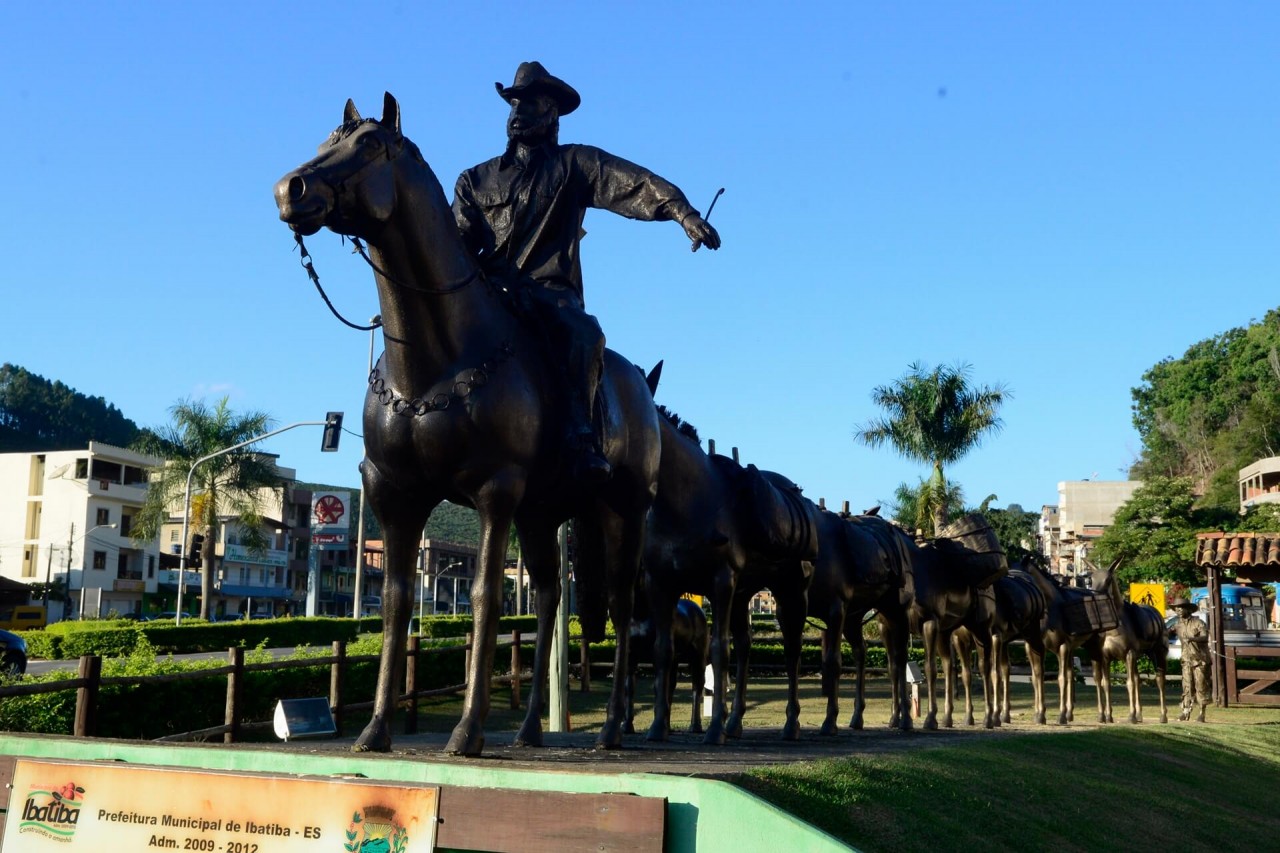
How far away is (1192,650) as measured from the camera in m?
24.4

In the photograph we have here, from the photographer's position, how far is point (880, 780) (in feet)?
23.3

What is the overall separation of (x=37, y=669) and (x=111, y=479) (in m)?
52.0

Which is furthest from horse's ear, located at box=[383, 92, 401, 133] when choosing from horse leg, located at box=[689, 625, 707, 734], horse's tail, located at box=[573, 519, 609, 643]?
horse leg, located at box=[689, 625, 707, 734]

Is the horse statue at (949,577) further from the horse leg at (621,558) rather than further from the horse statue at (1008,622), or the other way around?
the horse leg at (621,558)

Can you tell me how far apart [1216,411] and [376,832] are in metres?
102

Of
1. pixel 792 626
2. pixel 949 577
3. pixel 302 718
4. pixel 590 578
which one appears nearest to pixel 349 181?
pixel 590 578

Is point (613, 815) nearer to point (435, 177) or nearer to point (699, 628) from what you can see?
point (435, 177)

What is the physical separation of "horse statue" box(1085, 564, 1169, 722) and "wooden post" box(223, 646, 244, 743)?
45.5 feet

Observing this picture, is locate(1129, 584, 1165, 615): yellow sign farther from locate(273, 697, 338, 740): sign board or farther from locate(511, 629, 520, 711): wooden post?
locate(273, 697, 338, 740): sign board

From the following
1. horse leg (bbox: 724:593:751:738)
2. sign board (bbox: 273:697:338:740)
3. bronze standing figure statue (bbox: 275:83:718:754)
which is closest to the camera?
bronze standing figure statue (bbox: 275:83:718:754)

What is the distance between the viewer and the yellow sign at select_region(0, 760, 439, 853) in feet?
16.1

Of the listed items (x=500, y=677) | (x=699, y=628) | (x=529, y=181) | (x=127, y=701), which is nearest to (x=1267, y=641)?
(x=500, y=677)

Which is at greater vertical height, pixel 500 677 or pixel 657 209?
pixel 657 209

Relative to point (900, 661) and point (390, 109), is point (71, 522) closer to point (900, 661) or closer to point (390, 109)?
point (900, 661)
